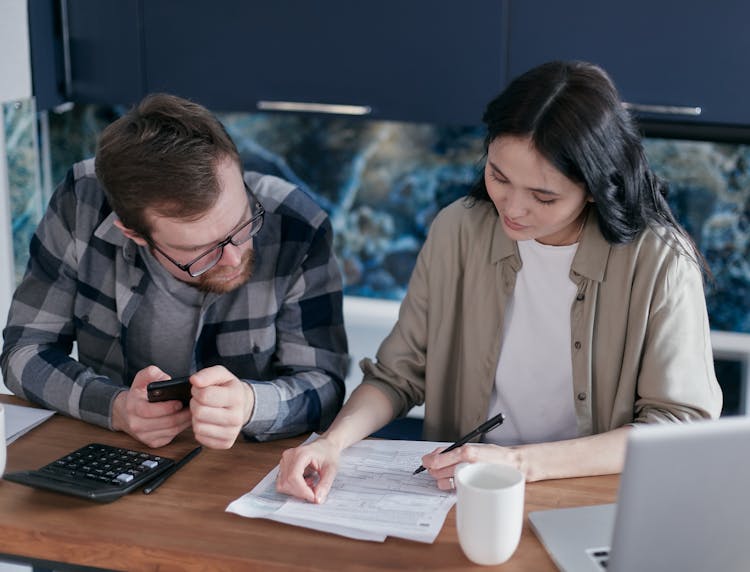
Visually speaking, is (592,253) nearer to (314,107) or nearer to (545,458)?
(545,458)

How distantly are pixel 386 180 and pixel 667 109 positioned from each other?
0.96 metres

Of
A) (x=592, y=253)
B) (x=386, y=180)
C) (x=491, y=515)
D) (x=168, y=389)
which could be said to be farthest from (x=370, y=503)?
(x=386, y=180)

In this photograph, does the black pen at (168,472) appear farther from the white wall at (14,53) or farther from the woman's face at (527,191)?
the white wall at (14,53)

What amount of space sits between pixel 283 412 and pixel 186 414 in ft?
0.52

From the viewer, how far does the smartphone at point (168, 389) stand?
153 centimetres

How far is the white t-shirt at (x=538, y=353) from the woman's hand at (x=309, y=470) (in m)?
0.38

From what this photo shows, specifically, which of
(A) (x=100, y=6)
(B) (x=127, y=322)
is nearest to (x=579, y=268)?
(B) (x=127, y=322)

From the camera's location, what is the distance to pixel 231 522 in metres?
1.36

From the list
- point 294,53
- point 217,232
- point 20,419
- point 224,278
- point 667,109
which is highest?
point 294,53

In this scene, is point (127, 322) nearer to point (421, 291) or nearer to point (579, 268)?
point (421, 291)

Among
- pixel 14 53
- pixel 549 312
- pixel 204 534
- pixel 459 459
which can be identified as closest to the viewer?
pixel 204 534

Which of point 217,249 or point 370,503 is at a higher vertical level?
point 217,249

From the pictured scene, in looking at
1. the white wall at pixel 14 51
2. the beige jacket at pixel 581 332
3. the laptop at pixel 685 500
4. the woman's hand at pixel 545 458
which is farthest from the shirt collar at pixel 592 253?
the white wall at pixel 14 51

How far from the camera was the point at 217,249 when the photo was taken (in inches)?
65.2
